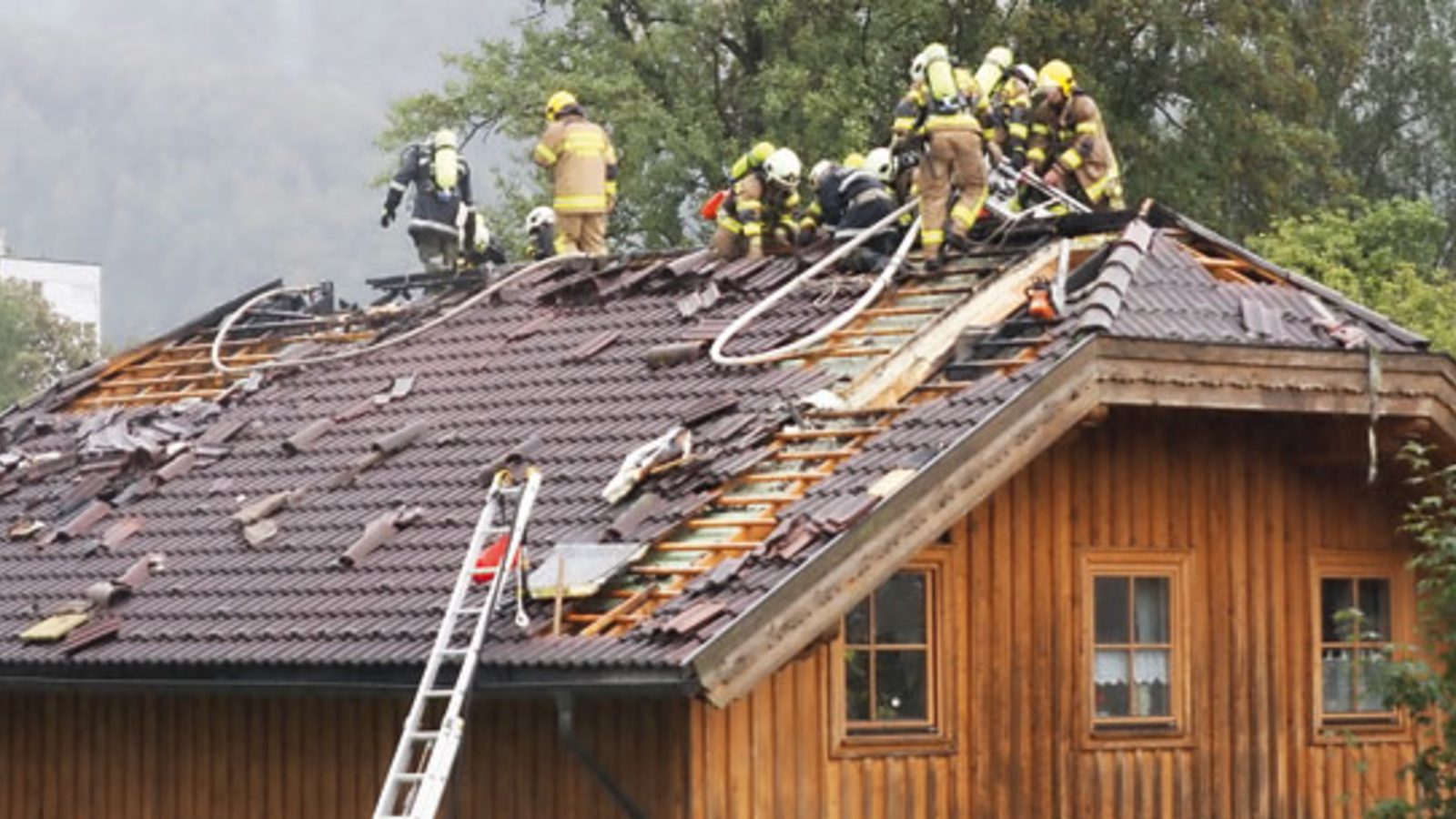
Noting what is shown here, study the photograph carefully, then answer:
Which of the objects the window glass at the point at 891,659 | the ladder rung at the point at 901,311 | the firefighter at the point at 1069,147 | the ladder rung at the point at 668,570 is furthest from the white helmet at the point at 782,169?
the ladder rung at the point at 668,570

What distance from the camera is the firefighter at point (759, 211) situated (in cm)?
2753

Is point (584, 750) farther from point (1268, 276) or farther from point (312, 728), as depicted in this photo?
point (1268, 276)

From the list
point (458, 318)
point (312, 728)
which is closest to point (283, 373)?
point (458, 318)

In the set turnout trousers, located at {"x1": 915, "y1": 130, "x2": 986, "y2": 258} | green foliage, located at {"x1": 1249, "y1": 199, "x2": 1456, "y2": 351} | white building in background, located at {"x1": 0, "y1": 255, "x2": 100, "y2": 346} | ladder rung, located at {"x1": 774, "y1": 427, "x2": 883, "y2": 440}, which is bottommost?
ladder rung, located at {"x1": 774, "y1": 427, "x2": 883, "y2": 440}

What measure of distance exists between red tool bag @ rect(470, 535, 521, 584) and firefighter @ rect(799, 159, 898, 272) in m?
4.97

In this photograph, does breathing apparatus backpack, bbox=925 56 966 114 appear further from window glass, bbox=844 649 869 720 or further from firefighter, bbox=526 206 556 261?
firefighter, bbox=526 206 556 261

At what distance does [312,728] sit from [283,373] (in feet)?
20.0

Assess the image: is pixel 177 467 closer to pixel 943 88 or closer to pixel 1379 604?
pixel 943 88

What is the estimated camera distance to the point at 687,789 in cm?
2053

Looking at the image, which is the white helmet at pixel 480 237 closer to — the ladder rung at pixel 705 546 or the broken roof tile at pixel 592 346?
the broken roof tile at pixel 592 346

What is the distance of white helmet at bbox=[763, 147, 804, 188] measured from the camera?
27.8 metres

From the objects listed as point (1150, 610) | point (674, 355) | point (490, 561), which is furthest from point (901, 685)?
point (674, 355)

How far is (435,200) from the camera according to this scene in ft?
110

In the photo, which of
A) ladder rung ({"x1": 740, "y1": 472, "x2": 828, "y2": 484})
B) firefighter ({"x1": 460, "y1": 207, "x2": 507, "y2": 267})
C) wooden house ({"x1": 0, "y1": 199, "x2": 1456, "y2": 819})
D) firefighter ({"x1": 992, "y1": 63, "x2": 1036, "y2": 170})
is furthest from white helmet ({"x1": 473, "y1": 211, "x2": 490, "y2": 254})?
ladder rung ({"x1": 740, "y1": 472, "x2": 828, "y2": 484})
